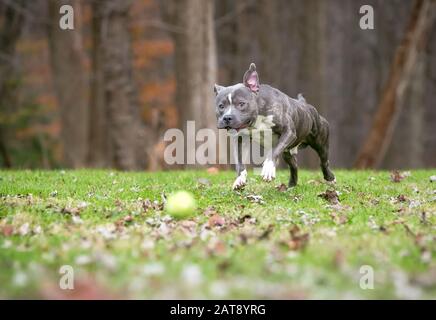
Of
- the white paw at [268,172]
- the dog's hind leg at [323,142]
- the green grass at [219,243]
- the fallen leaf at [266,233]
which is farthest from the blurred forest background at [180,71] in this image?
the fallen leaf at [266,233]

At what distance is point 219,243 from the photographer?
265 inches

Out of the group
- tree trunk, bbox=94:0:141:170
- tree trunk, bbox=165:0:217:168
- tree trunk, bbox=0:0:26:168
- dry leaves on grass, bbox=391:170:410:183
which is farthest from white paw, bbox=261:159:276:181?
tree trunk, bbox=0:0:26:168

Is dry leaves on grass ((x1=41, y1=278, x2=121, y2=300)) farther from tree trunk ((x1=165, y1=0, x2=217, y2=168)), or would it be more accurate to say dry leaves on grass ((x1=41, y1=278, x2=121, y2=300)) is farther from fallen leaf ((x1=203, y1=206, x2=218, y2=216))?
tree trunk ((x1=165, y1=0, x2=217, y2=168))

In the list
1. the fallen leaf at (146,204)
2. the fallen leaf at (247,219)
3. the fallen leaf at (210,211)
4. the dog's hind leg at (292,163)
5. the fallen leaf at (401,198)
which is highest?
the dog's hind leg at (292,163)

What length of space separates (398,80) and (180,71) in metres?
7.08

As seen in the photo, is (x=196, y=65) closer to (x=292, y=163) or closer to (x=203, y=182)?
(x=203, y=182)

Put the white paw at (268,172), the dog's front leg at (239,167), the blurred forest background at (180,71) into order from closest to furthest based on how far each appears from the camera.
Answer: the white paw at (268,172) < the dog's front leg at (239,167) < the blurred forest background at (180,71)

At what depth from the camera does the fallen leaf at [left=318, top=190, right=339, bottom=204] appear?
9144 millimetres

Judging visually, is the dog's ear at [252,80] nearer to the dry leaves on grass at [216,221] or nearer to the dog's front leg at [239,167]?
the dog's front leg at [239,167]

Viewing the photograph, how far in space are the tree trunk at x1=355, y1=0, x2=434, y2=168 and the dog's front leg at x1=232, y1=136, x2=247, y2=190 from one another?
1180 centimetres

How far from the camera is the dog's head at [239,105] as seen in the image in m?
8.72

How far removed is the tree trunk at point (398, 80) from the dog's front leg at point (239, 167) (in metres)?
11.8

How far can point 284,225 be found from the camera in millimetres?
7648

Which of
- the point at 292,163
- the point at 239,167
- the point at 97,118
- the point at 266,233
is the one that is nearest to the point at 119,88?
the point at 97,118
